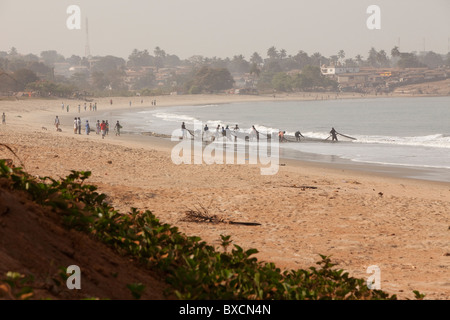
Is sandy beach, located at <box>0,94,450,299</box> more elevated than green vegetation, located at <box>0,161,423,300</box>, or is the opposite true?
green vegetation, located at <box>0,161,423,300</box>

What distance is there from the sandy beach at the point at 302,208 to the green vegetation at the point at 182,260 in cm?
330

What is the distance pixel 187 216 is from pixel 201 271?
6.96 metres

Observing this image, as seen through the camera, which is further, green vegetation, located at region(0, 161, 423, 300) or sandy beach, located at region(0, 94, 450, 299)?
sandy beach, located at region(0, 94, 450, 299)

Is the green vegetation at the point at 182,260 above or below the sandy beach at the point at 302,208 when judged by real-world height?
above

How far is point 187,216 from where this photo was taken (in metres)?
10.8

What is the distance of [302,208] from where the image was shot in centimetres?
1241

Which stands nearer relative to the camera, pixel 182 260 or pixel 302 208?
pixel 182 260

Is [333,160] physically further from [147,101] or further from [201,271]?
[147,101]

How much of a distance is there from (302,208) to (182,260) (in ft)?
27.5

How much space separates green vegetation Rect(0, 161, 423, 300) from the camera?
3693mm

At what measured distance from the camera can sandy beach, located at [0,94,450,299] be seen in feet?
28.7

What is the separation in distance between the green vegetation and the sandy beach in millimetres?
3295

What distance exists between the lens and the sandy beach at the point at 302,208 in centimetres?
875
